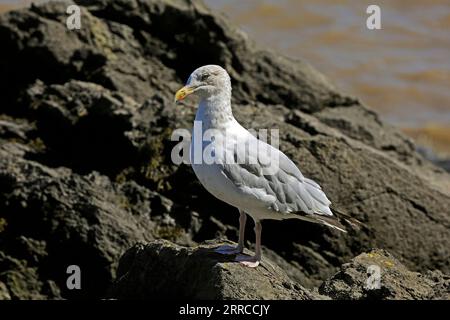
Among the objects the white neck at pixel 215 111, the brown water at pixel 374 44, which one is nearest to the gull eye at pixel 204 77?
the white neck at pixel 215 111

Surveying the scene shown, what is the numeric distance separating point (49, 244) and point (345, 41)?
1924cm

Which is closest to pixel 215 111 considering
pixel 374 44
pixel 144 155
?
pixel 144 155

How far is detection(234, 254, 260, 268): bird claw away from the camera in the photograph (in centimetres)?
877

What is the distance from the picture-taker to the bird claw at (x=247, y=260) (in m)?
8.77

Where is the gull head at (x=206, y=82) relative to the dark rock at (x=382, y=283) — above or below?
above

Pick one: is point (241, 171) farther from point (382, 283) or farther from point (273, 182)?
point (382, 283)

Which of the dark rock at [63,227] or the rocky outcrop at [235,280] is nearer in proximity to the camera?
the rocky outcrop at [235,280]

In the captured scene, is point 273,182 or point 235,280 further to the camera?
point 273,182

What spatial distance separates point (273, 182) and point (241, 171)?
341 millimetres

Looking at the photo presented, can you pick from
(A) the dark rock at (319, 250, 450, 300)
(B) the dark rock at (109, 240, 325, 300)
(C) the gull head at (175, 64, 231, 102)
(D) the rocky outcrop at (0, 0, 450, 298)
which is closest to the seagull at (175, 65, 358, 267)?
(C) the gull head at (175, 64, 231, 102)

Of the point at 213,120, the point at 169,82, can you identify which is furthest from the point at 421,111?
the point at 213,120

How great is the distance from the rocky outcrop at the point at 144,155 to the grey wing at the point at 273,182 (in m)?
2.38

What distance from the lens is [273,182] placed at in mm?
9078

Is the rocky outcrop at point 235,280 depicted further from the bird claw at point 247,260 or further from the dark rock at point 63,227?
the dark rock at point 63,227
